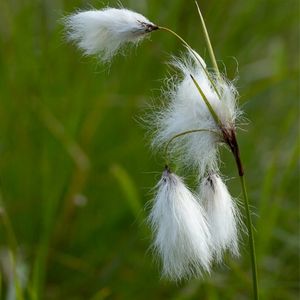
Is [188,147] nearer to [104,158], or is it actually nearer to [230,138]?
[230,138]

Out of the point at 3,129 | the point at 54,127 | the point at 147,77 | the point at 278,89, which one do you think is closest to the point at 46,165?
the point at 54,127

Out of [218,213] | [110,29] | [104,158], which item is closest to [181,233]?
[218,213]

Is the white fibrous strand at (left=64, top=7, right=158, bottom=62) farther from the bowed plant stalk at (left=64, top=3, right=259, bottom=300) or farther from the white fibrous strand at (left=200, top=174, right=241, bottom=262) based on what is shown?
the white fibrous strand at (left=200, top=174, right=241, bottom=262)

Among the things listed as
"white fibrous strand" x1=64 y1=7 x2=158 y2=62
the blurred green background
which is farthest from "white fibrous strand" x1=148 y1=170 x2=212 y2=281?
the blurred green background

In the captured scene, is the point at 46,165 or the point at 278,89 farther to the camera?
the point at 278,89

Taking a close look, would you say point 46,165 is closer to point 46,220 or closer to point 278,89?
point 46,220

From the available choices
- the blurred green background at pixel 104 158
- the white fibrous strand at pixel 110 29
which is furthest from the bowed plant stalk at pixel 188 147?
the blurred green background at pixel 104 158

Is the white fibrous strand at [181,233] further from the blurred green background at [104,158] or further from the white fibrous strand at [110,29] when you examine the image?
the blurred green background at [104,158]
